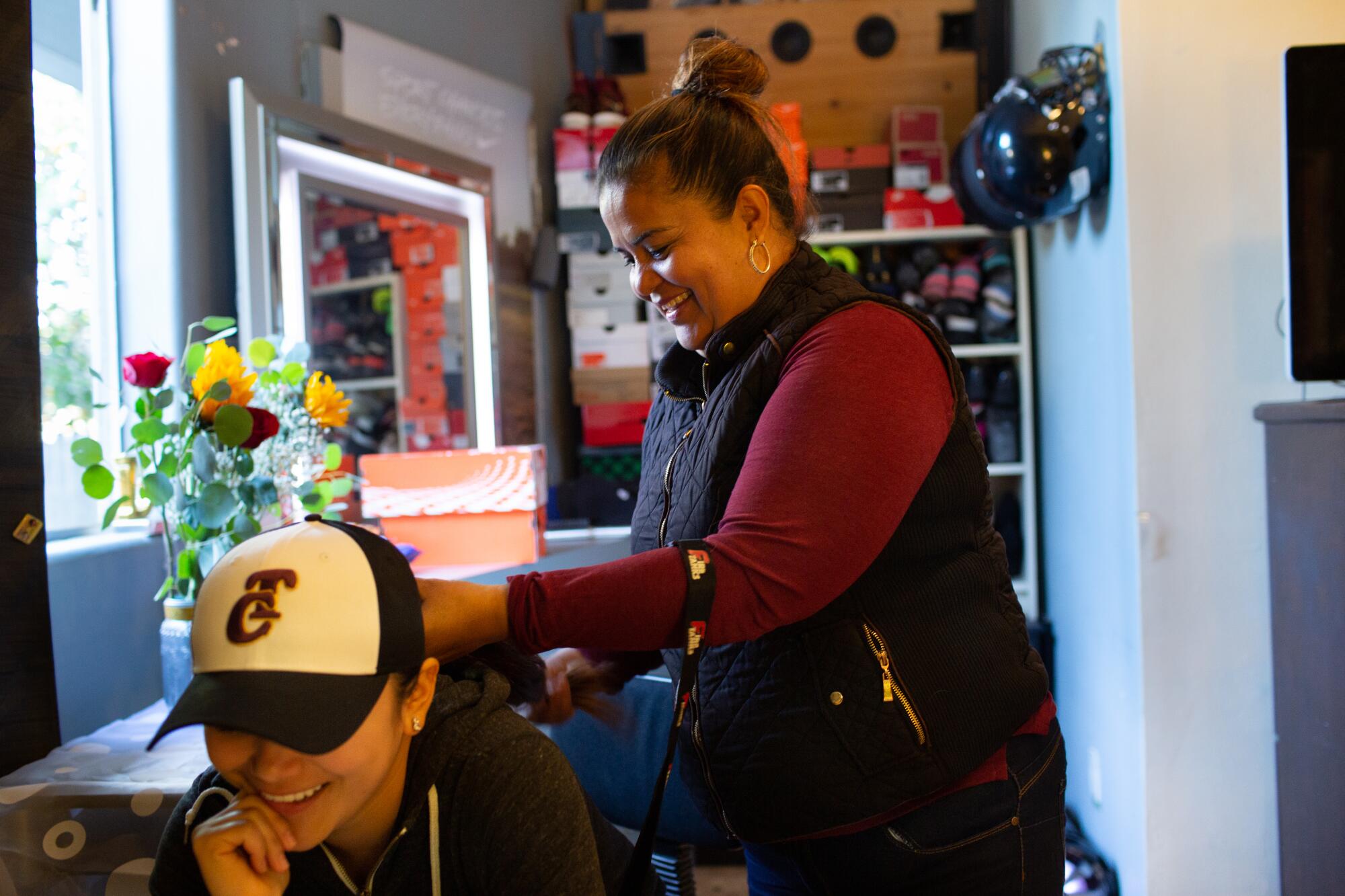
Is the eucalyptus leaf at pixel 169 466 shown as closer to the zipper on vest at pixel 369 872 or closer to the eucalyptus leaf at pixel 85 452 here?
the eucalyptus leaf at pixel 85 452

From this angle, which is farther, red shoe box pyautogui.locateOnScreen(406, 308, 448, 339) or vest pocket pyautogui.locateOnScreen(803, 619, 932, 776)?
red shoe box pyautogui.locateOnScreen(406, 308, 448, 339)

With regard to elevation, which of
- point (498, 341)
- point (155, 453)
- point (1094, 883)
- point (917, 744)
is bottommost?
point (1094, 883)

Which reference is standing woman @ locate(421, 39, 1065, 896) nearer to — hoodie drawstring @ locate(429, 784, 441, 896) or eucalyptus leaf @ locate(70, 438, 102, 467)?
hoodie drawstring @ locate(429, 784, 441, 896)

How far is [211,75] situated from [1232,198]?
7.26 feet

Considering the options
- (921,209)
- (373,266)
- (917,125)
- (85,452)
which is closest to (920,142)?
(917,125)

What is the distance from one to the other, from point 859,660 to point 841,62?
139 inches

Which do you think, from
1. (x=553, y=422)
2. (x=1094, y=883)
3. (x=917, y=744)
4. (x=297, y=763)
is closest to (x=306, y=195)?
(x=553, y=422)

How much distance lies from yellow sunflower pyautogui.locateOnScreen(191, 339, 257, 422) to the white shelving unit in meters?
2.33

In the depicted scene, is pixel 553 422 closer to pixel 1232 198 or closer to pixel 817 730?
pixel 1232 198

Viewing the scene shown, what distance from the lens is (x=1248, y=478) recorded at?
2186mm

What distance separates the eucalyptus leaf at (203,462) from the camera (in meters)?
1.62

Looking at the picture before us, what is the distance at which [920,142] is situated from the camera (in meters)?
3.74

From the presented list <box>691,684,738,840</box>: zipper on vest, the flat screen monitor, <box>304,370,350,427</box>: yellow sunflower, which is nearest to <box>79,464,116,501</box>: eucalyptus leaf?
<box>304,370,350,427</box>: yellow sunflower

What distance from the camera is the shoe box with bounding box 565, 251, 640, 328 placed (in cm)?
370
